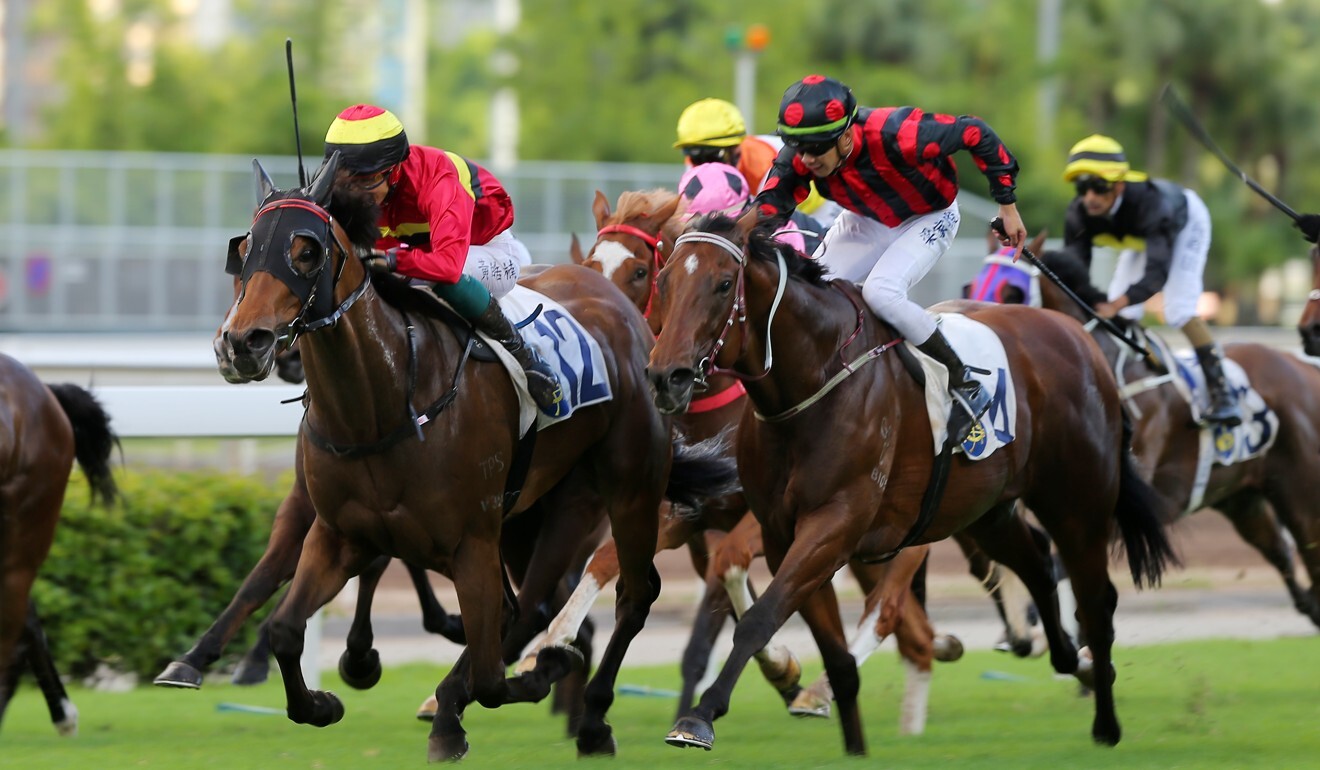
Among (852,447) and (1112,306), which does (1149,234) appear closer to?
(1112,306)

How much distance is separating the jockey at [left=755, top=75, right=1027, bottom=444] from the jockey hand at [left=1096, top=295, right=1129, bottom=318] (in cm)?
250

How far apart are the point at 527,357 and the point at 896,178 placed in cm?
133

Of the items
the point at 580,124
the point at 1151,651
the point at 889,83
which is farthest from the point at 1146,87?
the point at 1151,651

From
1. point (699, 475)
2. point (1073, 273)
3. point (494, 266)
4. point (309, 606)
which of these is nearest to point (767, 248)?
point (494, 266)

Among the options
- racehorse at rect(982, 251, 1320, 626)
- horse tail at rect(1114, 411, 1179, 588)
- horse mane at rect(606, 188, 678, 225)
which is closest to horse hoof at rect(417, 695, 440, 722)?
horse mane at rect(606, 188, 678, 225)

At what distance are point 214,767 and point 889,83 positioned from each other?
21759mm

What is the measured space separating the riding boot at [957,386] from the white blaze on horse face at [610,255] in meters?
1.69

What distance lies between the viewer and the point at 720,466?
6.75m

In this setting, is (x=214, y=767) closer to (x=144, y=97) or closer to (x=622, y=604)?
(x=622, y=604)

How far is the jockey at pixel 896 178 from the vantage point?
571 centimetres

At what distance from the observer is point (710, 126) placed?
7.77 m

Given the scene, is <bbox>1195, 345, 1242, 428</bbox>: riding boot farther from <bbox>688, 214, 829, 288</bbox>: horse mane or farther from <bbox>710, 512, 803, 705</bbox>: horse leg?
<bbox>688, 214, 829, 288</bbox>: horse mane

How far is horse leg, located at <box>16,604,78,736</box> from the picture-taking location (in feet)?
22.6

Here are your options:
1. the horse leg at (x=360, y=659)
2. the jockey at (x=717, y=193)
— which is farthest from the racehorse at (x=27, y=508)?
the jockey at (x=717, y=193)
